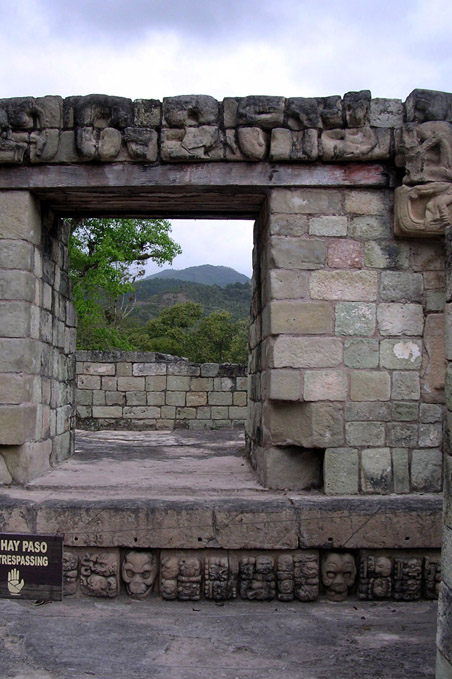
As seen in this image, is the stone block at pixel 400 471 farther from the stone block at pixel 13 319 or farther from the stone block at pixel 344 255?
the stone block at pixel 13 319

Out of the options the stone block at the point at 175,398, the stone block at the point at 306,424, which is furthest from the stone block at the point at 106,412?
the stone block at the point at 306,424

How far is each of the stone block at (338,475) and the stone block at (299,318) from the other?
2.94ft

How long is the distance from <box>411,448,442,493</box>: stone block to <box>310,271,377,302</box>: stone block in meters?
1.21

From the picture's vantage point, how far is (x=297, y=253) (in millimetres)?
4566

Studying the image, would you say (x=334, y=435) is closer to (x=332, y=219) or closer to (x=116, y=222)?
(x=332, y=219)

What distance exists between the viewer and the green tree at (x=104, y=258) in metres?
17.3

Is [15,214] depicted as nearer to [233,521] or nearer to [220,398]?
[233,521]

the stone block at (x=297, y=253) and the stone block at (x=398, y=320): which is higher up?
the stone block at (x=297, y=253)

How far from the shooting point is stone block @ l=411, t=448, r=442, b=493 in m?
4.52

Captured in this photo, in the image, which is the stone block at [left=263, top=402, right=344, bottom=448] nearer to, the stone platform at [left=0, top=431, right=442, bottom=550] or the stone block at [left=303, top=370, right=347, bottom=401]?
the stone block at [left=303, top=370, right=347, bottom=401]

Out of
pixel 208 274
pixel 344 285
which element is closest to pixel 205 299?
pixel 344 285

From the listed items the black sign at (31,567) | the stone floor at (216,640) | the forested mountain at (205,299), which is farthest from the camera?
the forested mountain at (205,299)

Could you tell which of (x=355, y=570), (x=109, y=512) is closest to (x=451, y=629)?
(x=355, y=570)

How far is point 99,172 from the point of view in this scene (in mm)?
4668
